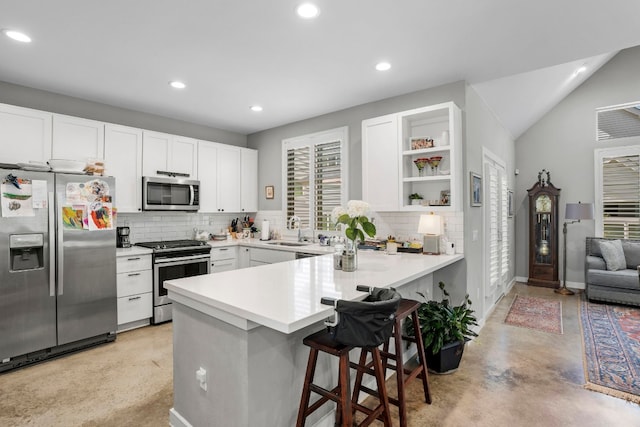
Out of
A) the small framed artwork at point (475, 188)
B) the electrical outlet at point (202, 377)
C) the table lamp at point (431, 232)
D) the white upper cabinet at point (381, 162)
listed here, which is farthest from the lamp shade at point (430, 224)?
the electrical outlet at point (202, 377)

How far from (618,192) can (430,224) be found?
4.48m

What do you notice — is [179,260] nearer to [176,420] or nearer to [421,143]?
[176,420]

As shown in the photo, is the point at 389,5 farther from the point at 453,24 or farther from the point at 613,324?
the point at 613,324

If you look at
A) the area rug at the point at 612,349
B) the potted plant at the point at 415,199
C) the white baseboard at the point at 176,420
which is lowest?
the area rug at the point at 612,349

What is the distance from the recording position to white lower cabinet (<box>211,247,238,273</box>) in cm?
452

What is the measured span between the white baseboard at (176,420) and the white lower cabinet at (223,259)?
2.47m

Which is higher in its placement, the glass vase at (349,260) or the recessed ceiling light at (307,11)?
the recessed ceiling light at (307,11)

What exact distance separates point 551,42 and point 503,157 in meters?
2.81

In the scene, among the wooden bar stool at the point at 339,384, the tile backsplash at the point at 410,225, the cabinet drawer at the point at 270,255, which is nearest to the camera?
the wooden bar stool at the point at 339,384

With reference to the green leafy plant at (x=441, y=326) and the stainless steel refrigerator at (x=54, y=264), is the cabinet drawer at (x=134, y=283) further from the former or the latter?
the green leafy plant at (x=441, y=326)

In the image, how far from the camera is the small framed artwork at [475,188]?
11.7ft

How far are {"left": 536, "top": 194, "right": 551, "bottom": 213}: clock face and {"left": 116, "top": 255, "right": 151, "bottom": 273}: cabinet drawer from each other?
6381mm

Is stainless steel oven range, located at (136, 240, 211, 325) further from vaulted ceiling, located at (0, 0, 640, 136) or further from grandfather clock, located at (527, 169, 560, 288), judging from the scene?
grandfather clock, located at (527, 169, 560, 288)

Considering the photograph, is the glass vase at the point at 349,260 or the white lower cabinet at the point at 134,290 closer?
the glass vase at the point at 349,260
